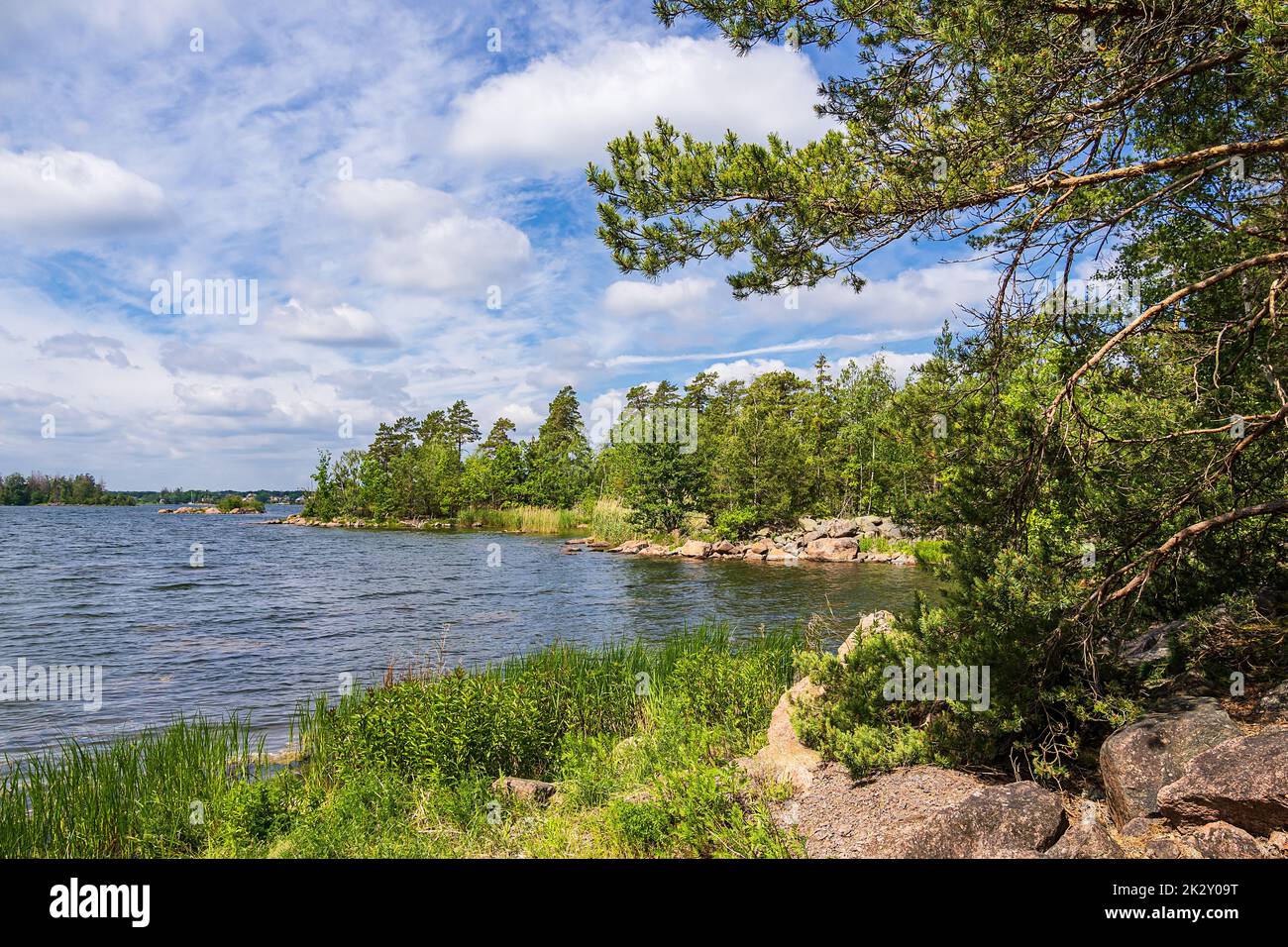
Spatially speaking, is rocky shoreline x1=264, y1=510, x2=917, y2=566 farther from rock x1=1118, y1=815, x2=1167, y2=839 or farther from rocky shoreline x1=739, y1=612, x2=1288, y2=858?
rock x1=1118, y1=815, x2=1167, y2=839

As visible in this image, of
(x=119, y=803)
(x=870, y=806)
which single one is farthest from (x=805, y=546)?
(x=119, y=803)

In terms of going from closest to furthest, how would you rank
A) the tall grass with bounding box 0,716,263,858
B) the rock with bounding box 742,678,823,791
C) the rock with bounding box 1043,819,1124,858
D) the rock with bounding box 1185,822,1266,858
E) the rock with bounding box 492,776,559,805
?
the rock with bounding box 1185,822,1266,858 < the rock with bounding box 1043,819,1124,858 < the rock with bounding box 742,678,823,791 < the tall grass with bounding box 0,716,263,858 < the rock with bounding box 492,776,559,805

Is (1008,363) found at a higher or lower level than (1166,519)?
higher

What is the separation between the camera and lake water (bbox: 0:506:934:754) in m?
12.7

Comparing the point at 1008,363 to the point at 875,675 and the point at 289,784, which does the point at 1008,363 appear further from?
the point at 289,784

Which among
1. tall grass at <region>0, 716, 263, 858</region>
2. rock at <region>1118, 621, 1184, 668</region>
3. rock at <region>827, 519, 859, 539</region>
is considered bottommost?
tall grass at <region>0, 716, 263, 858</region>

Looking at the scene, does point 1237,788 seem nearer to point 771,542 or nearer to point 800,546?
point 800,546

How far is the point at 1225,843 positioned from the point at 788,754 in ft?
10.9

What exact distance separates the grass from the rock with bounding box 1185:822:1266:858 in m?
2.26

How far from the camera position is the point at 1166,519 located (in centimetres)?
569

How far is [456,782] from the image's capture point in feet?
24.1

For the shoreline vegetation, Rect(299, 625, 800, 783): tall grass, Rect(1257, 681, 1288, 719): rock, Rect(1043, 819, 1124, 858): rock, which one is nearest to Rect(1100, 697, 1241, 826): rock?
Rect(1257, 681, 1288, 719): rock
